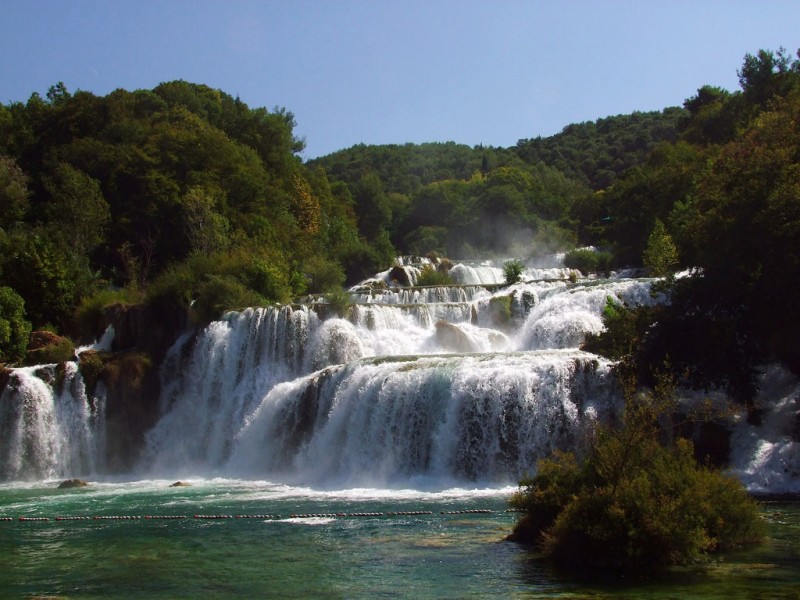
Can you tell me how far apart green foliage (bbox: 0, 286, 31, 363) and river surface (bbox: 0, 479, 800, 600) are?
43.6 ft

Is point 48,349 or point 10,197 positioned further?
point 10,197

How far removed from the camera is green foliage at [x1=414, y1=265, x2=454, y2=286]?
47.5 m

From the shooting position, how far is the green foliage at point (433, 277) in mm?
47531

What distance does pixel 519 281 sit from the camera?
3934 cm

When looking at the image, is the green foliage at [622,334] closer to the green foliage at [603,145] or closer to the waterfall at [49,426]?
the waterfall at [49,426]

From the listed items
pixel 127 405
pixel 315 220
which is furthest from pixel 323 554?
pixel 315 220

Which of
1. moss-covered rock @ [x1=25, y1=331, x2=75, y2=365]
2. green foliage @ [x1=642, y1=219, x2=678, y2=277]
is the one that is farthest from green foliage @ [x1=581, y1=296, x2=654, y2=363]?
moss-covered rock @ [x1=25, y1=331, x2=75, y2=365]

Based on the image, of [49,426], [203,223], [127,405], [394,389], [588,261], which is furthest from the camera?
[588,261]

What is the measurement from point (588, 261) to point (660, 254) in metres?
9.56

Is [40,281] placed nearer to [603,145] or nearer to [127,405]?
[127,405]

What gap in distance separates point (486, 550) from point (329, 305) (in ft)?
62.6

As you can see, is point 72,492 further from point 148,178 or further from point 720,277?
point 148,178

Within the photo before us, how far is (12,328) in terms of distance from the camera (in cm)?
3603

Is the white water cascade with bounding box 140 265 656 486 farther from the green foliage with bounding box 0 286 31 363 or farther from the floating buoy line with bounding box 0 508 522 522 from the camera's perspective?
the green foliage with bounding box 0 286 31 363
